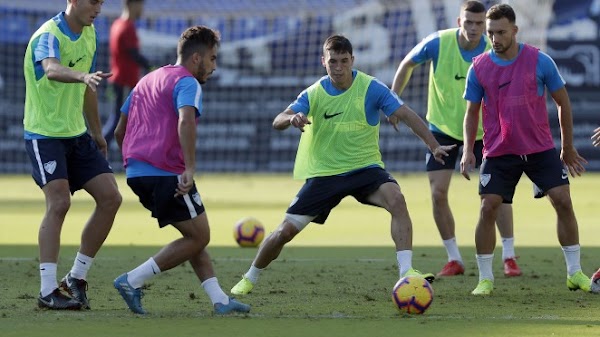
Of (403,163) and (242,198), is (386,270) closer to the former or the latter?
(242,198)

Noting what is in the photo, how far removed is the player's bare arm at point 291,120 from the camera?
28.0 feet

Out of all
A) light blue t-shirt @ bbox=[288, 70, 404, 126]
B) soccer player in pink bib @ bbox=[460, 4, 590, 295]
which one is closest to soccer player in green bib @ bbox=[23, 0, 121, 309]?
light blue t-shirt @ bbox=[288, 70, 404, 126]

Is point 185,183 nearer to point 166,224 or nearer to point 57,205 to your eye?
point 166,224

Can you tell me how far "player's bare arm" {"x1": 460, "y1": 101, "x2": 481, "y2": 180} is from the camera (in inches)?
365

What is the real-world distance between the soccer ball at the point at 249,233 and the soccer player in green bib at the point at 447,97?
8.26ft

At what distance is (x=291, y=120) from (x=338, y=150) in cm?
89

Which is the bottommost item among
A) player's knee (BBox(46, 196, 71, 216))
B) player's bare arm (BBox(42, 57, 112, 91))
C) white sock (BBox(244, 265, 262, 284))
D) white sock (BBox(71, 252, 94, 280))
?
white sock (BBox(244, 265, 262, 284))

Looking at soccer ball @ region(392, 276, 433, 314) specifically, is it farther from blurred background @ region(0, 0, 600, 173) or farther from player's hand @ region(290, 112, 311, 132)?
blurred background @ region(0, 0, 600, 173)

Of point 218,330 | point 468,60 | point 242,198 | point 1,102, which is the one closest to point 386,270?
point 468,60

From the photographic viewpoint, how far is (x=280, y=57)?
27266 mm

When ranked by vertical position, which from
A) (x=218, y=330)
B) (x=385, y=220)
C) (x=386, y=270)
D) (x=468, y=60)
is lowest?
(x=385, y=220)

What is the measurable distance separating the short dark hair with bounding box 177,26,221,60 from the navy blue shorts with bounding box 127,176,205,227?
79cm

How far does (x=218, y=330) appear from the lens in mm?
7172

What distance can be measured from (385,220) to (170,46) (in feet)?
40.3
